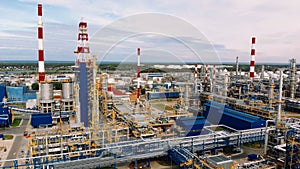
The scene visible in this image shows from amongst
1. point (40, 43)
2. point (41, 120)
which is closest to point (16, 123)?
point (41, 120)

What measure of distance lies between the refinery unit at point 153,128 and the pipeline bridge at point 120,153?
2 cm

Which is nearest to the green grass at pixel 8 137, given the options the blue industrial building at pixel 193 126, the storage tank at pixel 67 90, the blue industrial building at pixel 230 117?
the storage tank at pixel 67 90

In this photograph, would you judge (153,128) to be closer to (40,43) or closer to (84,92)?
(84,92)

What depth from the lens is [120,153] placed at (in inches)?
182

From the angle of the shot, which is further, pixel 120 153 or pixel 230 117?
pixel 230 117

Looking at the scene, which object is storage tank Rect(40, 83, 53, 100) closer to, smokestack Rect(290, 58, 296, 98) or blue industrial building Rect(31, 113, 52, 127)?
blue industrial building Rect(31, 113, 52, 127)

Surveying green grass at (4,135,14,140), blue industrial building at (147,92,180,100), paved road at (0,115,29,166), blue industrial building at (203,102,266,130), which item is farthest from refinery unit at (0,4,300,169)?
blue industrial building at (147,92,180,100)

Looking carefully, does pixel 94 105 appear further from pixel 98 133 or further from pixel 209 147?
pixel 209 147

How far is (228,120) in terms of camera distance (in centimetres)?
763

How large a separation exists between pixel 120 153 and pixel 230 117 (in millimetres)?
4441

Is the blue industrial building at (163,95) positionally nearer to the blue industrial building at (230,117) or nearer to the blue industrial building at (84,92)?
the blue industrial building at (230,117)

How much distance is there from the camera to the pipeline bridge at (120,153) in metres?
4.32

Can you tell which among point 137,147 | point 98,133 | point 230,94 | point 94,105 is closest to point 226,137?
point 137,147

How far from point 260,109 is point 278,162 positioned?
381cm
